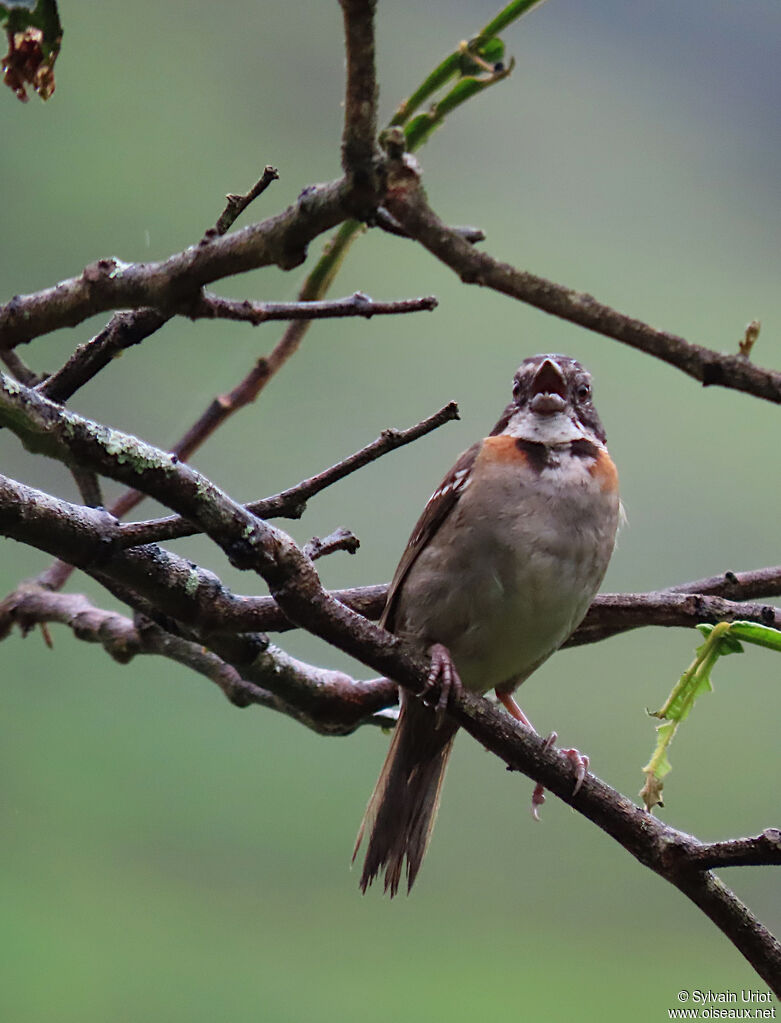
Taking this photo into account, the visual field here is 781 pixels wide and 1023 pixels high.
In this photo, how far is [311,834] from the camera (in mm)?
4496

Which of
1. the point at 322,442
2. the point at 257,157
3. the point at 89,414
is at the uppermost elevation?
the point at 257,157

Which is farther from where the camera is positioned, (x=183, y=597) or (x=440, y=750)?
(x=440, y=750)

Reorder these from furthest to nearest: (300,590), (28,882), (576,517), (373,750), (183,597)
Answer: (373,750)
(28,882)
(576,517)
(183,597)
(300,590)

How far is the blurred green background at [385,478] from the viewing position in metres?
4.23

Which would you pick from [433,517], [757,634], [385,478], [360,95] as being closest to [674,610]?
[757,634]

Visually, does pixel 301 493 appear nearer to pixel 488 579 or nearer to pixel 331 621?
pixel 331 621

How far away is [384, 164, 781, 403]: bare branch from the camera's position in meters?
0.94

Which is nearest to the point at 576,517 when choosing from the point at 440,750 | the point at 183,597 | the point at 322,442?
the point at 440,750

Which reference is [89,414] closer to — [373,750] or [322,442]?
[322,442]

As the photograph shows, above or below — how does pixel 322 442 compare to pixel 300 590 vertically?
above

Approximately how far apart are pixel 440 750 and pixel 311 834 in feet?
7.22

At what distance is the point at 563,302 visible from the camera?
1.01 m

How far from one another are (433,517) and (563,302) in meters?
1.47

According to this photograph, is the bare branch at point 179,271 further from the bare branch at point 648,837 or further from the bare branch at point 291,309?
the bare branch at point 648,837
